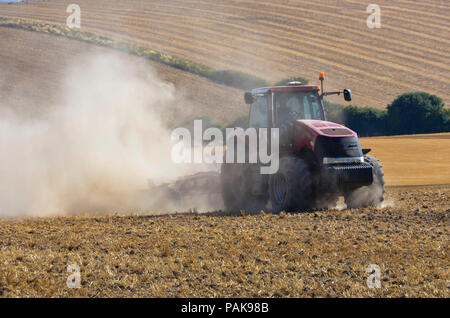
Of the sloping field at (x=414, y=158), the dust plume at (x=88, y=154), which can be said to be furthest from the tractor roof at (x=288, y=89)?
the sloping field at (x=414, y=158)

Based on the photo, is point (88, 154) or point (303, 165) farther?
point (88, 154)

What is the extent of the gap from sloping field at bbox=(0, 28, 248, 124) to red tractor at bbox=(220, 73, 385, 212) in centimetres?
2301

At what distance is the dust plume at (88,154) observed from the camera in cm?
1670

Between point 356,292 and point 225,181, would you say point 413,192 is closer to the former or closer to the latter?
point 225,181

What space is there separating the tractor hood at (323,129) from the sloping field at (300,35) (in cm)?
2846

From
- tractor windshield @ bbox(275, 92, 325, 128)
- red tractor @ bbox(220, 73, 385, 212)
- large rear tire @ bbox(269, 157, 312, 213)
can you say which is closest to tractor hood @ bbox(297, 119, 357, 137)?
red tractor @ bbox(220, 73, 385, 212)

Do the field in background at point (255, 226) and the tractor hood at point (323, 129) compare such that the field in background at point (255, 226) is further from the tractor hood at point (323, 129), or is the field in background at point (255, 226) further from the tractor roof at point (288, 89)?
the tractor roof at point (288, 89)

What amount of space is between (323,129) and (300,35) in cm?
4176

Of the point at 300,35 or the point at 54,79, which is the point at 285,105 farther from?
the point at 300,35

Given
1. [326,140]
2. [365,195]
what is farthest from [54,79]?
[326,140]

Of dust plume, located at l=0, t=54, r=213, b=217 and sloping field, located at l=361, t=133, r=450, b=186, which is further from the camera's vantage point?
sloping field, located at l=361, t=133, r=450, b=186

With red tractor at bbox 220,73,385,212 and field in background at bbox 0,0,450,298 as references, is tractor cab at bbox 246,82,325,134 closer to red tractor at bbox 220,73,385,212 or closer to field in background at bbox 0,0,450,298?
Result: red tractor at bbox 220,73,385,212

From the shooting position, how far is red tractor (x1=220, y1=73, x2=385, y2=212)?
12.2 m

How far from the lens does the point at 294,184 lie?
478 inches
